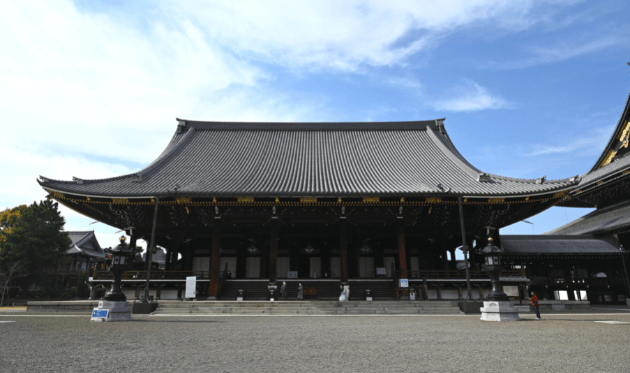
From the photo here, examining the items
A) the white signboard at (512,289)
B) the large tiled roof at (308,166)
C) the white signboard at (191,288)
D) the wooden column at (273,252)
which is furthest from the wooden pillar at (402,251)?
the white signboard at (191,288)

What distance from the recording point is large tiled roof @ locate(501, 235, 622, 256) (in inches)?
875

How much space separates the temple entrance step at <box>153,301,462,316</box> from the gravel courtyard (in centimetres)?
607

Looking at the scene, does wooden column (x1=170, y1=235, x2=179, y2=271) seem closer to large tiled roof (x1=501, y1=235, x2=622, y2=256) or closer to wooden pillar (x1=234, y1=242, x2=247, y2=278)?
wooden pillar (x1=234, y1=242, x2=247, y2=278)

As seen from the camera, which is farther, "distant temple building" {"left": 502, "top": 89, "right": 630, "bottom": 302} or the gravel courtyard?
"distant temple building" {"left": 502, "top": 89, "right": 630, "bottom": 302}

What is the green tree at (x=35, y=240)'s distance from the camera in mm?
31141

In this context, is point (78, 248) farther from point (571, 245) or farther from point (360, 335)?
point (571, 245)

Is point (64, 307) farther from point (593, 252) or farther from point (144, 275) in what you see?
point (593, 252)

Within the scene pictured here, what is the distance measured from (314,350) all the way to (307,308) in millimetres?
9345

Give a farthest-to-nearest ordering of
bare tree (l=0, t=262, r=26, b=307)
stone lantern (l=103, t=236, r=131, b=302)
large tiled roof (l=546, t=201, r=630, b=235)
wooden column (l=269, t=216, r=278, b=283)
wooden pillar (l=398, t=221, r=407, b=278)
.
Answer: bare tree (l=0, t=262, r=26, b=307) < large tiled roof (l=546, t=201, r=630, b=235) < wooden column (l=269, t=216, r=278, b=283) < wooden pillar (l=398, t=221, r=407, b=278) < stone lantern (l=103, t=236, r=131, b=302)

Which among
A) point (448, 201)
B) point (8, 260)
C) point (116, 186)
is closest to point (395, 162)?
point (448, 201)

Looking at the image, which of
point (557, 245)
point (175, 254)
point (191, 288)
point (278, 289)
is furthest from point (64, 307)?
point (557, 245)

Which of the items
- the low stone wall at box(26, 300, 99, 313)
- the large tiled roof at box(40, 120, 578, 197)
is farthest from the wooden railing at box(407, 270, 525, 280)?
the low stone wall at box(26, 300, 99, 313)

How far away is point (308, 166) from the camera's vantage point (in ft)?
81.6

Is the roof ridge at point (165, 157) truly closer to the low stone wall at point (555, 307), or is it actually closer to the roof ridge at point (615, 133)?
the low stone wall at point (555, 307)
